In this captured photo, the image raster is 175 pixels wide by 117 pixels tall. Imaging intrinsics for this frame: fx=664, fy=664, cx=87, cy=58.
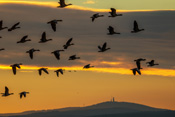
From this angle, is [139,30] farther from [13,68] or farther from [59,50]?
[13,68]

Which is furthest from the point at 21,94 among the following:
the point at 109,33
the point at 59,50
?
the point at 109,33

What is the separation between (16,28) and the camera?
130 metres

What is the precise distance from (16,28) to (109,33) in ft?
60.2

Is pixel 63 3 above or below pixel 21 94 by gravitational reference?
above

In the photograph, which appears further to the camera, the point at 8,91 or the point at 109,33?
the point at 8,91

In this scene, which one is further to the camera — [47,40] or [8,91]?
[8,91]

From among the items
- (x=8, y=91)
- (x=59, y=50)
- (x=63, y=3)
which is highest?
(x=63, y=3)

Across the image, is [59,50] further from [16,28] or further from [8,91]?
[8,91]

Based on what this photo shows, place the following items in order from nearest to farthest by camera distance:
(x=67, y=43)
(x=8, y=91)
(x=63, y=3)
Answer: (x=63, y=3) < (x=67, y=43) < (x=8, y=91)

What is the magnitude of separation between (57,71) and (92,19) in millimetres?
12900

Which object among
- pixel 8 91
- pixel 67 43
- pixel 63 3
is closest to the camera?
pixel 63 3

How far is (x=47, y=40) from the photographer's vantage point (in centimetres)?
12988

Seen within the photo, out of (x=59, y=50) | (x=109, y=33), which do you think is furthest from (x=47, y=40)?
(x=109, y=33)

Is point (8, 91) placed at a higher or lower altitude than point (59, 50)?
lower
